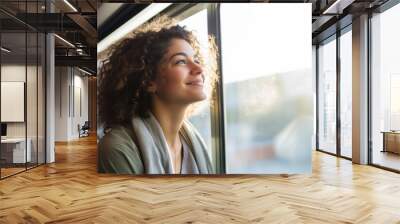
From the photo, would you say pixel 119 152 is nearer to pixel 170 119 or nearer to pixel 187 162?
pixel 170 119

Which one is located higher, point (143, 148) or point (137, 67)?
point (137, 67)

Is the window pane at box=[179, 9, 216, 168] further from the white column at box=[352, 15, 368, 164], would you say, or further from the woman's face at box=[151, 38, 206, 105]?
the white column at box=[352, 15, 368, 164]

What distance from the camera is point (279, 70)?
643 cm

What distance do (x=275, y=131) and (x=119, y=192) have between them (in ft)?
9.16

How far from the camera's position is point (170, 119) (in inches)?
248

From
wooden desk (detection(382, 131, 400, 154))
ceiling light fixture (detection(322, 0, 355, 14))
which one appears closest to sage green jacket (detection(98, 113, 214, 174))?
ceiling light fixture (detection(322, 0, 355, 14))

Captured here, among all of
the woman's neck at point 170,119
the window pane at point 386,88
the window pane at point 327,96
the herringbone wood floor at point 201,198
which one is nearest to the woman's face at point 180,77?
the woman's neck at point 170,119

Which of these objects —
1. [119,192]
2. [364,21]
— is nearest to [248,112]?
[119,192]

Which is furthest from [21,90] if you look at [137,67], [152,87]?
[152,87]

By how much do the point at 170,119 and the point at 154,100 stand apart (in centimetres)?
41

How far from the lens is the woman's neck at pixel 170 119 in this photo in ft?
20.5

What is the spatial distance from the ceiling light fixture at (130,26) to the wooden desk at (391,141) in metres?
5.01

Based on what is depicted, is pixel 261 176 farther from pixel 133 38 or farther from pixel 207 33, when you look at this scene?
pixel 133 38

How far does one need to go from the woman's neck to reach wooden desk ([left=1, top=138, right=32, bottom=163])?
292cm
